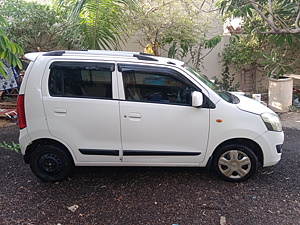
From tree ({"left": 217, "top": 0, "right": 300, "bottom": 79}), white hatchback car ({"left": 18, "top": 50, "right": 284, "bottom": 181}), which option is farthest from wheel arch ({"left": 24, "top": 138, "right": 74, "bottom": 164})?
tree ({"left": 217, "top": 0, "right": 300, "bottom": 79})

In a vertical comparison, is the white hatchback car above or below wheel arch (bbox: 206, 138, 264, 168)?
above

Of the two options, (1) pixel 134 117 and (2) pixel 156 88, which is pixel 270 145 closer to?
(2) pixel 156 88

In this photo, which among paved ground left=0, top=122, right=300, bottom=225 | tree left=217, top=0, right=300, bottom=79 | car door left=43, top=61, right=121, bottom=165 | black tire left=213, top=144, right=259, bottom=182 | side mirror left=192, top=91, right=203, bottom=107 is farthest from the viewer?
tree left=217, top=0, right=300, bottom=79

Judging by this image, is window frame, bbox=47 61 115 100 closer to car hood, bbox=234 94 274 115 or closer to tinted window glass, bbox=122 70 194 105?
tinted window glass, bbox=122 70 194 105

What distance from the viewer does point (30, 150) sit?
391 centimetres

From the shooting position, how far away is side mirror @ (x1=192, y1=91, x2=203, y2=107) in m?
3.54

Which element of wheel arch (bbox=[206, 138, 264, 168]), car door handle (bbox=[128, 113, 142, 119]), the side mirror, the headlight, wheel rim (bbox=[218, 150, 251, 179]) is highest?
the side mirror

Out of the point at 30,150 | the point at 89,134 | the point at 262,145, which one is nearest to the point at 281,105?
the point at 262,145

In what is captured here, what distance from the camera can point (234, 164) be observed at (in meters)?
3.84

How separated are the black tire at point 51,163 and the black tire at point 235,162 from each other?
213 centimetres

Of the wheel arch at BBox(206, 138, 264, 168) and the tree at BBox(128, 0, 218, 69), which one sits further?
the tree at BBox(128, 0, 218, 69)

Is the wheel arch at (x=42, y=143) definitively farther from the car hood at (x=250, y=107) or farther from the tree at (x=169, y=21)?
the tree at (x=169, y=21)

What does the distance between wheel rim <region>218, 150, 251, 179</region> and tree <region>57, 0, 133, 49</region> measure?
13.0ft

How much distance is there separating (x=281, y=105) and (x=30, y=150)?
7.10 m
